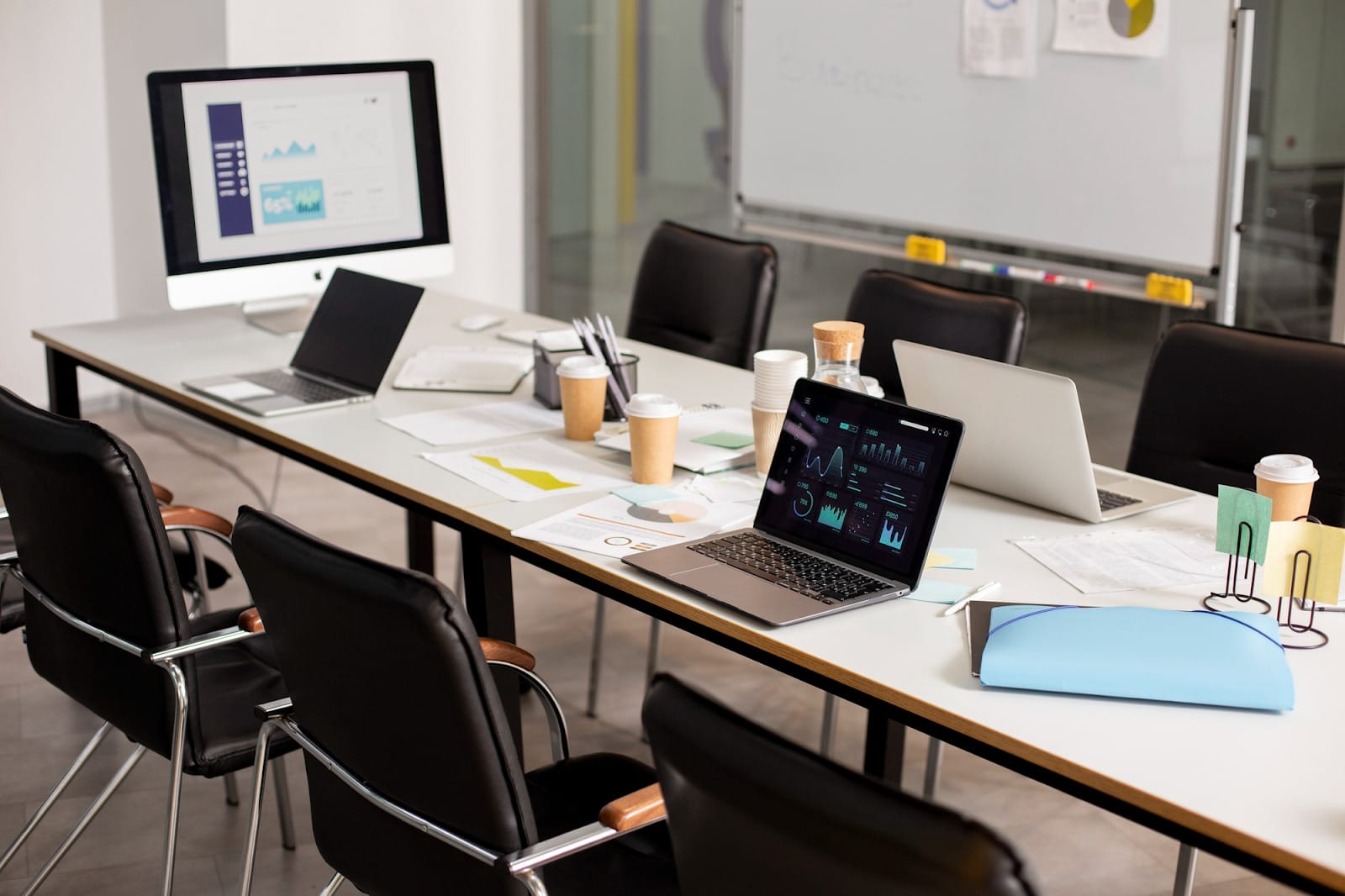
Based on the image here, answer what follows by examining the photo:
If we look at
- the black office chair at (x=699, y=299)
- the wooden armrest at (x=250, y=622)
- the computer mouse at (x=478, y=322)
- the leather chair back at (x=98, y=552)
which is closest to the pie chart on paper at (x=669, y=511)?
the wooden armrest at (x=250, y=622)

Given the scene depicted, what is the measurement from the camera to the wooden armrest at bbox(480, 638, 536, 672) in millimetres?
1937

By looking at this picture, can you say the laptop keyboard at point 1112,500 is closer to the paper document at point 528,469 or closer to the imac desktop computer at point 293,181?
the paper document at point 528,469

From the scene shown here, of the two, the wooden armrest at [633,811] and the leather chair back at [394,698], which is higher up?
the leather chair back at [394,698]

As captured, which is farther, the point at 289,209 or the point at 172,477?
the point at 172,477

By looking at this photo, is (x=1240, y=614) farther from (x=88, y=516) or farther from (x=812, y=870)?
(x=88, y=516)

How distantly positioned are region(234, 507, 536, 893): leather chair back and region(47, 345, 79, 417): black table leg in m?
1.89

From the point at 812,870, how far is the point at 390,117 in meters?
2.75

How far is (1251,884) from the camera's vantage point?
2650mm

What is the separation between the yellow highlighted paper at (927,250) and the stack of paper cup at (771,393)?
6.76 ft

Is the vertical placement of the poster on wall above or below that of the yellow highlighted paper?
above

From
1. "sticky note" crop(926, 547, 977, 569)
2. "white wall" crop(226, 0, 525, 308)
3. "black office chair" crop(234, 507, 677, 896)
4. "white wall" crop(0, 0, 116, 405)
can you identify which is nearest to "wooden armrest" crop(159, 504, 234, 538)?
"black office chair" crop(234, 507, 677, 896)

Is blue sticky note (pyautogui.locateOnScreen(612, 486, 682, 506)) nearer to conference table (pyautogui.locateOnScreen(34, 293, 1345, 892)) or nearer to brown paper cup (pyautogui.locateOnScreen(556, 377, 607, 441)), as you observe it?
conference table (pyautogui.locateOnScreen(34, 293, 1345, 892))

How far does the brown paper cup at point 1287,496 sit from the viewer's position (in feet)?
6.61

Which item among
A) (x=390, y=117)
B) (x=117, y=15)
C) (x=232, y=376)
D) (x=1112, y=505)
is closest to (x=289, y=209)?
(x=390, y=117)
